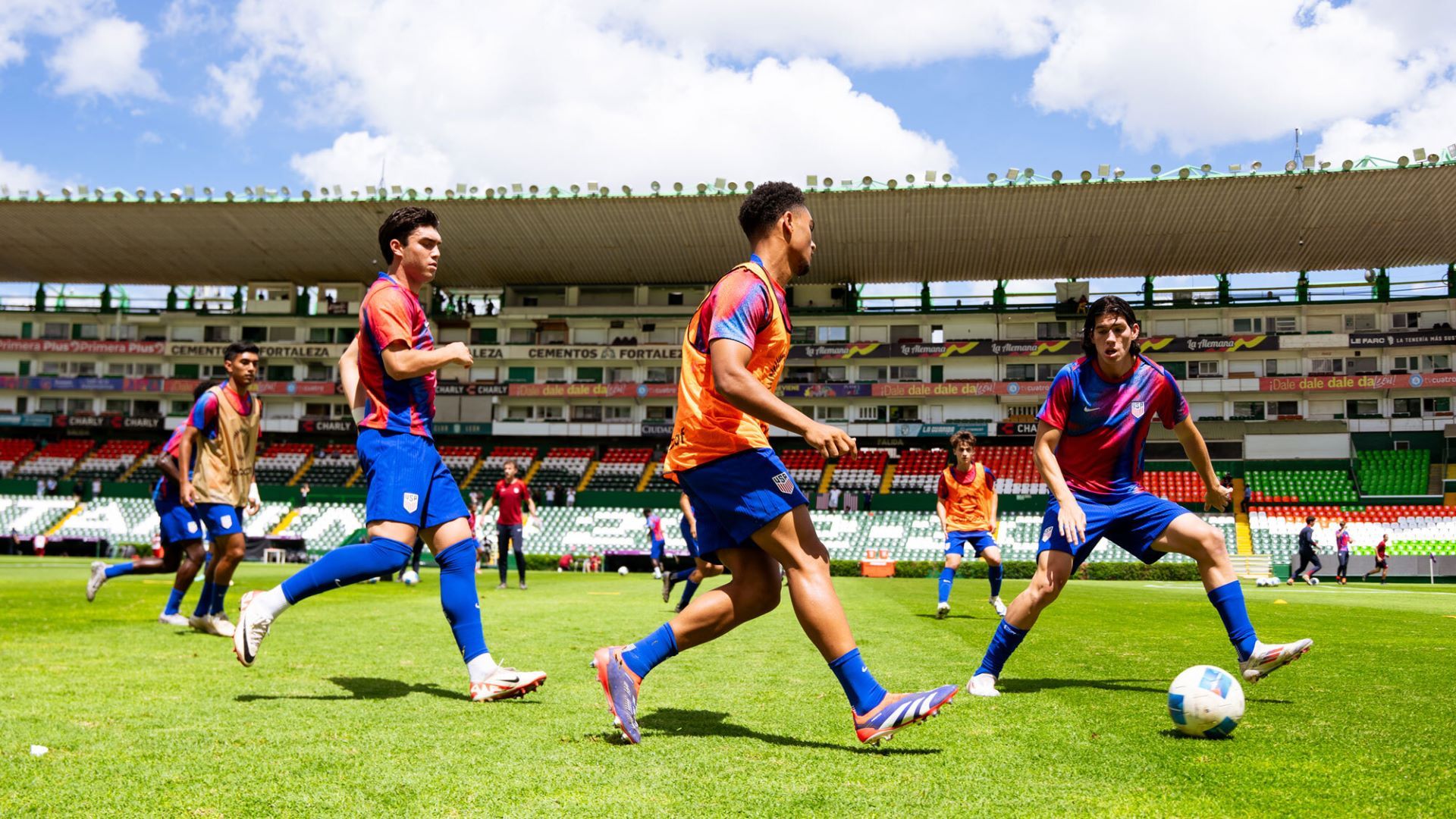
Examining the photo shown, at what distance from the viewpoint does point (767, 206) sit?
15.1 ft

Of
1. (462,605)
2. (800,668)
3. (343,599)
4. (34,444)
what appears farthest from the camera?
(34,444)

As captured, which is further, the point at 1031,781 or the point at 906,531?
the point at 906,531

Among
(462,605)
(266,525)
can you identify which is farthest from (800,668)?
(266,525)

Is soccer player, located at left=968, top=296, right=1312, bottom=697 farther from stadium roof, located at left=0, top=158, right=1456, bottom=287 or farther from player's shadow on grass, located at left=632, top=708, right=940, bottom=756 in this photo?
stadium roof, located at left=0, top=158, right=1456, bottom=287

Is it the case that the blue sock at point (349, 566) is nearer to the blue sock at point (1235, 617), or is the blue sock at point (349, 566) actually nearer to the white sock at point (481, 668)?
the white sock at point (481, 668)

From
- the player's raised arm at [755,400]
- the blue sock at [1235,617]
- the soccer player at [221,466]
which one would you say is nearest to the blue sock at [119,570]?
the soccer player at [221,466]

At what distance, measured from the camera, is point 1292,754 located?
404 centimetres

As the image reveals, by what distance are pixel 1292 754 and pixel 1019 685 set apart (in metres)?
2.09

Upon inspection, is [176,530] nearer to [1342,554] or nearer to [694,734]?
[694,734]

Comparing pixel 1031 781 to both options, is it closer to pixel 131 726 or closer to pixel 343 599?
pixel 131 726

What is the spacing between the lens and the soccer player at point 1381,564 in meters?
31.5

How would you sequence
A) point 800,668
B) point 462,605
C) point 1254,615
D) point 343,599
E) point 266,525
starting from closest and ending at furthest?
1. point 462,605
2. point 800,668
3. point 1254,615
4. point 343,599
5. point 266,525

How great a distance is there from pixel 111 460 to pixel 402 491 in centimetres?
5697

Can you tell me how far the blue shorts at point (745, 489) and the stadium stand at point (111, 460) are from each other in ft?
185
